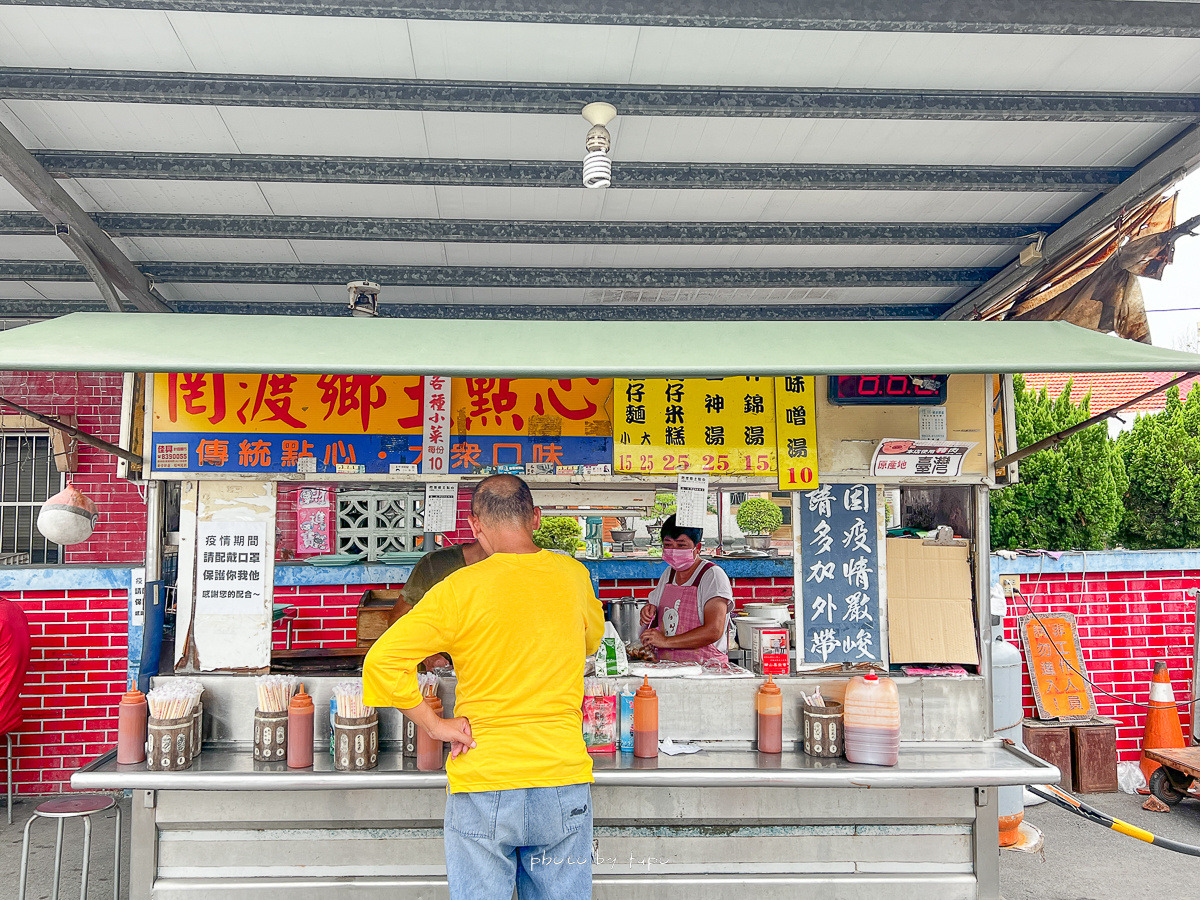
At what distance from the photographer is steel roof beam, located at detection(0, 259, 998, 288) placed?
5512 millimetres

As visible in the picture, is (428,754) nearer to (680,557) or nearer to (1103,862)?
(680,557)

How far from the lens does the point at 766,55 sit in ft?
11.6

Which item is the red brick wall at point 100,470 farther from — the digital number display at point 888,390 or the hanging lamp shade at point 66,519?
the digital number display at point 888,390

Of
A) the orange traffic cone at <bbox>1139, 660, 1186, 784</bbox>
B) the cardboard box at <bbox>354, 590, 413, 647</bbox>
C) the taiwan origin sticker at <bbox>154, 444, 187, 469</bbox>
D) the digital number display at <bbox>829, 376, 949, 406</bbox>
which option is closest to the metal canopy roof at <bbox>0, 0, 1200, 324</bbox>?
the digital number display at <bbox>829, 376, 949, 406</bbox>

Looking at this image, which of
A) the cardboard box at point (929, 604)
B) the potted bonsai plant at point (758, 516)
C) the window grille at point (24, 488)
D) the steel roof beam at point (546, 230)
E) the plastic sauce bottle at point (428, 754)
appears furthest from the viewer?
the potted bonsai plant at point (758, 516)

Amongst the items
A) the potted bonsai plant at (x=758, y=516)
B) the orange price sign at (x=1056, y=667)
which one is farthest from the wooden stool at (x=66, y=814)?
the potted bonsai plant at (x=758, y=516)

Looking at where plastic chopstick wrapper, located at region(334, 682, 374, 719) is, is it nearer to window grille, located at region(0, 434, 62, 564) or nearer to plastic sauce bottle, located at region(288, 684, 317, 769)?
plastic sauce bottle, located at region(288, 684, 317, 769)

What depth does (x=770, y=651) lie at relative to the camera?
425 centimetres

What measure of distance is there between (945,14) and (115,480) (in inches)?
316

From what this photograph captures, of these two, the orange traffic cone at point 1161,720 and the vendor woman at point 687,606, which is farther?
the orange traffic cone at point 1161,720

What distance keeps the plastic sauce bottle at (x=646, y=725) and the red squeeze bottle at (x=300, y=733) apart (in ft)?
4.60

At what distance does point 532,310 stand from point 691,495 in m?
2.71

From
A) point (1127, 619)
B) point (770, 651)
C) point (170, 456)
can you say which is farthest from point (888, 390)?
point (1127, 619)

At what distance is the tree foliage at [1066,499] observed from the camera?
24.3ft
